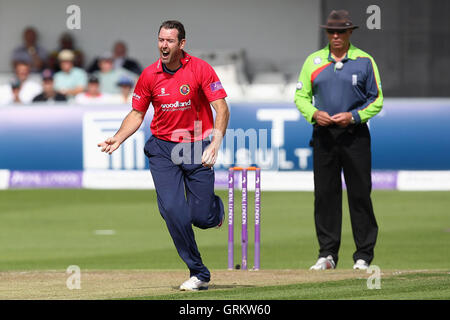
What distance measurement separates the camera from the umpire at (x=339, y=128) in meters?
10.3

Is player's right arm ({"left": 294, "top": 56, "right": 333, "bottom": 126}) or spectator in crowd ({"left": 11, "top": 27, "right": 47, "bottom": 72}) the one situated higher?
spectator in crowd ({"left": 11, "top": 27, "right": 47, "bottom": 72})

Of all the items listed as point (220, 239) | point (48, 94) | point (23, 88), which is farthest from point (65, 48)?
point (220, 239)

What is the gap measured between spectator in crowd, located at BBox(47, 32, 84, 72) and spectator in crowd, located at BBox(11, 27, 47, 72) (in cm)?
20

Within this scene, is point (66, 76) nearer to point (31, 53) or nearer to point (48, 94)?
point (48, 94)

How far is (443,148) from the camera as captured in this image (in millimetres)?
17250

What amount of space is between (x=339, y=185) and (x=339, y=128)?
0.55m

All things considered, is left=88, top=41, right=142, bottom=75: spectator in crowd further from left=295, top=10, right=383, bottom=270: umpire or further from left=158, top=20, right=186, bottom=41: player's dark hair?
left=158, top=20, right=186, bottom=41: player's dark hair

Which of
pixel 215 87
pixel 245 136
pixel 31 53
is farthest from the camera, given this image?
pixel 31 53

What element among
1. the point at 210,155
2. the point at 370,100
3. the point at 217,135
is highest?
the point at 370,100

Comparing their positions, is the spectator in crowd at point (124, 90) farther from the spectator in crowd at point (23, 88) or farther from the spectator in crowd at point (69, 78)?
the spectator in crowd at point (23, 88)

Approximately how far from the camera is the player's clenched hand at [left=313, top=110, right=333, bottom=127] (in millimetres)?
10219

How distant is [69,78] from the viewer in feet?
73.0

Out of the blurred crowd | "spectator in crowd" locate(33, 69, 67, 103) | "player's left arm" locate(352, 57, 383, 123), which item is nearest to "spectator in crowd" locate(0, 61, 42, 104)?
the blurred crowd

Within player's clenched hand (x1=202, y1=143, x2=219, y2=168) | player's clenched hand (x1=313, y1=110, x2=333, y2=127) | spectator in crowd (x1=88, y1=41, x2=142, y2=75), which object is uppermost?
spectator in crowd (x1=88, y1=41, x2=142, y2=75)
